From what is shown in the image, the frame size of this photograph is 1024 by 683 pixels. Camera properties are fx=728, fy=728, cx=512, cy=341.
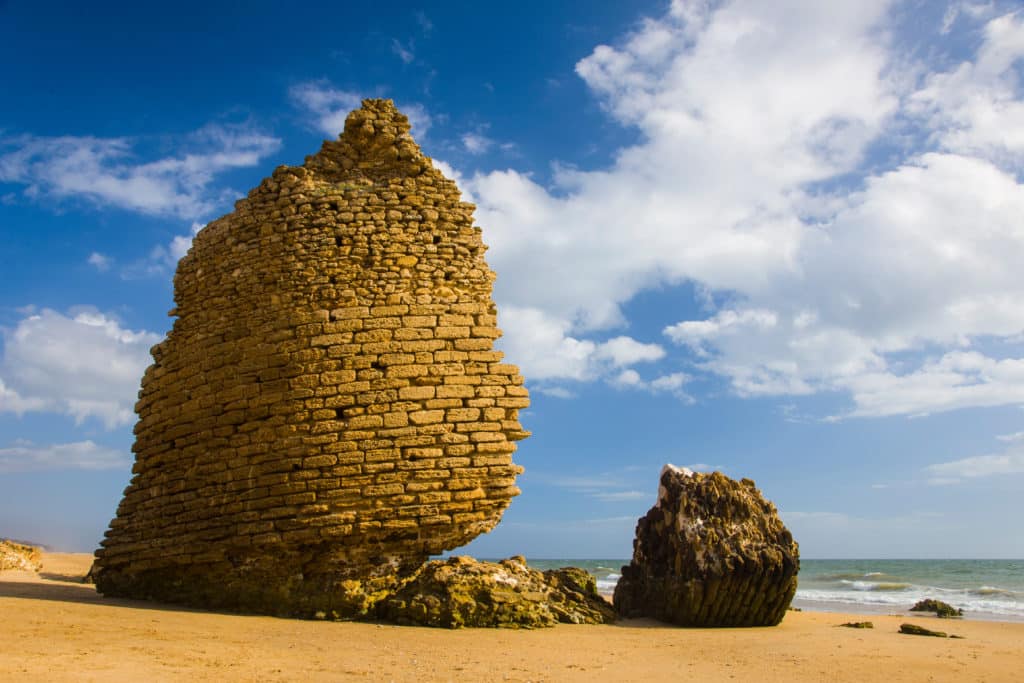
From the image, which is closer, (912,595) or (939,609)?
(939,609)

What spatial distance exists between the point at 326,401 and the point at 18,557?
35.1 feet

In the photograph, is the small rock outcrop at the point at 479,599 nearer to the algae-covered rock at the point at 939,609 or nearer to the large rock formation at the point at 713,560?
the large rock formation at the point at 713,560

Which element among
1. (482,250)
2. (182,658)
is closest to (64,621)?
(182,658)

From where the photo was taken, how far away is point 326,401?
7.06m

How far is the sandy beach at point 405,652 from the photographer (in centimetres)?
451

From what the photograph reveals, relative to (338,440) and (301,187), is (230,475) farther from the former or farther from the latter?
(301,187)

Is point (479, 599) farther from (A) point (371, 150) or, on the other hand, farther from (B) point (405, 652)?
(A) point (371, 150)

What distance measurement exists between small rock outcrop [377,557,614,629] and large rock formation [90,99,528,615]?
0.79ft

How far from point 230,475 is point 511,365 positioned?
3.02m

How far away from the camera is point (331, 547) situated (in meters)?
6.87

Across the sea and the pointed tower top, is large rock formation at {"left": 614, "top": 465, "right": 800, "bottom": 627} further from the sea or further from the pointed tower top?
the pointed tower top

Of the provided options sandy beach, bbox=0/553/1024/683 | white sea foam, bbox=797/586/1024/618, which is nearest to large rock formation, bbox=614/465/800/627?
sandy beach, bbox=0/553/1024/683

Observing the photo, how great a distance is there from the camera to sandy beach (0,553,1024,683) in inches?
177


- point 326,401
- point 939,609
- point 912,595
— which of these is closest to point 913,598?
point 912,595
